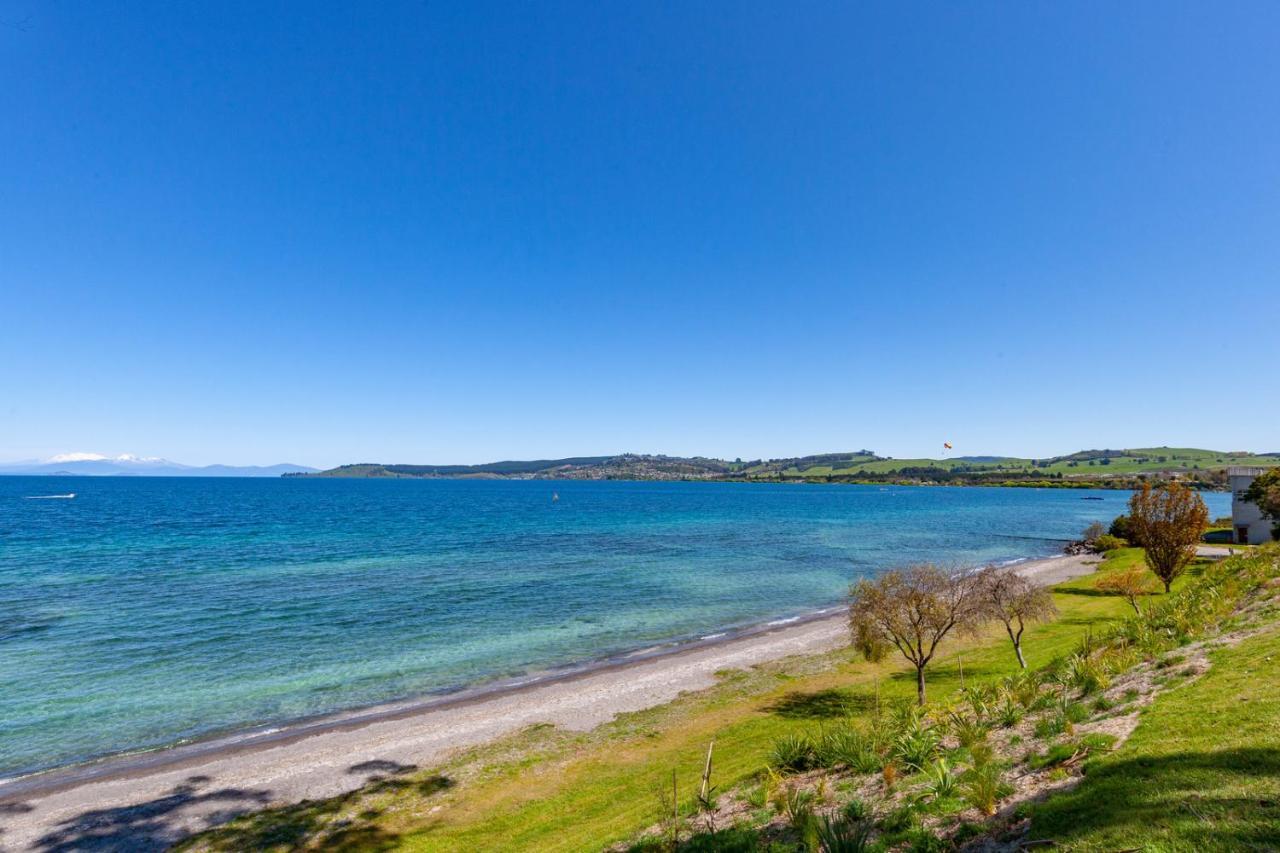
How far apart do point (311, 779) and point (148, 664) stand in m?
20.2

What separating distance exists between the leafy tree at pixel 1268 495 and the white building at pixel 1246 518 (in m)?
0.84

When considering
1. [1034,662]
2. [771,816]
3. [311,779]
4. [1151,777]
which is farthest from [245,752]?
[1034,662]

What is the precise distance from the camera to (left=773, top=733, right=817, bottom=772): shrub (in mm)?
14609

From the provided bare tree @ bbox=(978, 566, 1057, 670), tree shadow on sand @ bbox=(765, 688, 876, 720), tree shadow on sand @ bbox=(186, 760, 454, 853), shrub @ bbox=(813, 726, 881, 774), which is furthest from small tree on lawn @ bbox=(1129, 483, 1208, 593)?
tree shadow on sand @ bbox=(186, 760, 454, 853)

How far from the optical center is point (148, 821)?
18.0m

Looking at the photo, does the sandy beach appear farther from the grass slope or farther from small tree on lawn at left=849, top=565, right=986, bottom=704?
the grass slope

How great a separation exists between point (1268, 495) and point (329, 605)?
96146 millimetres

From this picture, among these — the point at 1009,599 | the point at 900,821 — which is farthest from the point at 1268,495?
the point at 900,821

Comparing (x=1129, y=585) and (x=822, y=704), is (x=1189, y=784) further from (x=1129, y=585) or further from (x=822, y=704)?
(x=1129, y=585)

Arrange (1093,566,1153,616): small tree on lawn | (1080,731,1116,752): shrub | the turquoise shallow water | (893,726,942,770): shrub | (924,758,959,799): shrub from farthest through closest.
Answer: (1093,566,1153,616): small tree on lawn
the turquoise shallow water
(893,726,942,770): shrub
(1080,731,1116,752): shrub
(924,758,959,799): shrub

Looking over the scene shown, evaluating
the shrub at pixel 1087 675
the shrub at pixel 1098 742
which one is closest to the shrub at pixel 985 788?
the shrub at pixel 1098 742

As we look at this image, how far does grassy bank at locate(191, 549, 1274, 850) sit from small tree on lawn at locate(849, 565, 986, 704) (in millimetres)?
2634

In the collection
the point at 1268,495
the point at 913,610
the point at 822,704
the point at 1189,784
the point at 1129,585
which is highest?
the point at 1268,495

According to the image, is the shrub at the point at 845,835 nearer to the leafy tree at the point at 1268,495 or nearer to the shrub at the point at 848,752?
the shrub at the point at 848,752
